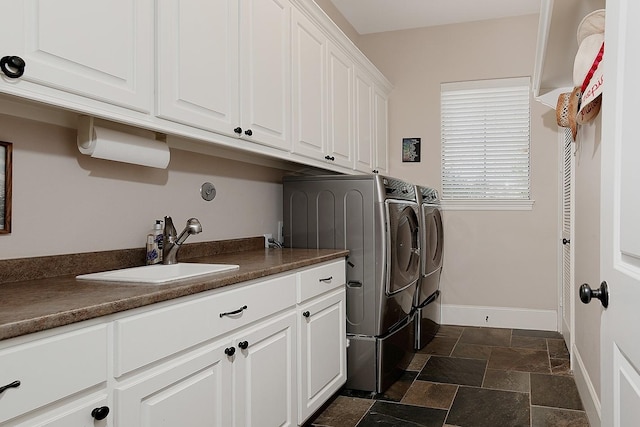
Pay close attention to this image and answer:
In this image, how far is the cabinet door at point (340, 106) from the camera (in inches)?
130

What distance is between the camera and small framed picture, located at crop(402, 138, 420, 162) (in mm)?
4828

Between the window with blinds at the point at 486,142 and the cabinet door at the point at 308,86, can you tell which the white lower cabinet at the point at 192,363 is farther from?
the window with blinds at the point at 486,142

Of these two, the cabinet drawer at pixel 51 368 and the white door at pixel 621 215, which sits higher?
the white door at pixel 621 215

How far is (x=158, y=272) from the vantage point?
6.88 feet

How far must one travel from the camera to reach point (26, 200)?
65.9 inches

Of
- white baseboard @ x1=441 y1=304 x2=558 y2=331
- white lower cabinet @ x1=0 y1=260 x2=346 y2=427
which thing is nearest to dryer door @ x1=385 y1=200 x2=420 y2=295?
white lower cabinet @ x1=0 y1=260 x2=346 y2=427

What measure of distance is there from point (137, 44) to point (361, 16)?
3.30 metres

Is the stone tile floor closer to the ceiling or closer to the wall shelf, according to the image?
the wall shelf

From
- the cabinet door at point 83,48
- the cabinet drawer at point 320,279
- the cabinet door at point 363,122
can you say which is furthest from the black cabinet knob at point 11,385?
the cabinet door at point 363,122

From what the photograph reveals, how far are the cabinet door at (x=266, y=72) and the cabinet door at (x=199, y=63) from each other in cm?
8

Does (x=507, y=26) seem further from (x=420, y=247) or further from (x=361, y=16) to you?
(x=420, y=247)

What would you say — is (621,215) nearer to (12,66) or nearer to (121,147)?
(12,66)

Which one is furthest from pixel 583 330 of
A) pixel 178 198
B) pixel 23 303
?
pixel 23 303

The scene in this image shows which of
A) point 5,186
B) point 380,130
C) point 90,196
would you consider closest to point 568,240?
point 380,130
